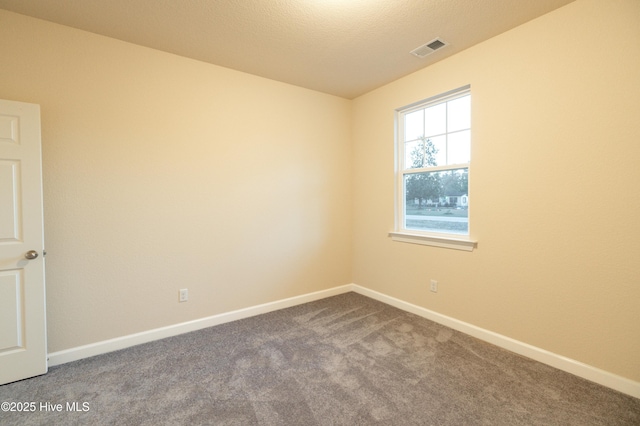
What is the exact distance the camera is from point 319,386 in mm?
1946

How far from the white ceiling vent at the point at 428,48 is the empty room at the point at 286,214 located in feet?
0.07

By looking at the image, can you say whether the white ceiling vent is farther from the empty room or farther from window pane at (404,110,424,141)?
window pane at (404,110,424,141)

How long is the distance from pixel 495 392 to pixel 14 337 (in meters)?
3.37

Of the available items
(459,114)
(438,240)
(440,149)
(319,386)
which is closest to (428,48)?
(459,114)

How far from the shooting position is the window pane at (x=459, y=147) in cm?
274

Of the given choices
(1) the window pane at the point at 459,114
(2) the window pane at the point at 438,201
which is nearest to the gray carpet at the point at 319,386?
(2) the window pane at the point at 438,201

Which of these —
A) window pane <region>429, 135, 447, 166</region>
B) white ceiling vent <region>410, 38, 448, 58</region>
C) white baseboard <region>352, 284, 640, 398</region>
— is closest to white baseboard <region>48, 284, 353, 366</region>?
white baseboard <region>352, 284, 640, 398</region>

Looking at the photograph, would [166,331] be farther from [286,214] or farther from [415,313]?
[415,313]

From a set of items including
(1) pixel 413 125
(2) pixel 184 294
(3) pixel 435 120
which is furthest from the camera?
(1) pixel 413 125

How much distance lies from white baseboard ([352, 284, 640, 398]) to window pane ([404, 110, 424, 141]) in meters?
1.95

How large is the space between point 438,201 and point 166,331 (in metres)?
3.05

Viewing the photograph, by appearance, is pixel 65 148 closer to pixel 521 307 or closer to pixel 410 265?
pixel 410 265

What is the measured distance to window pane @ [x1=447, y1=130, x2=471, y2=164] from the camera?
2744mm

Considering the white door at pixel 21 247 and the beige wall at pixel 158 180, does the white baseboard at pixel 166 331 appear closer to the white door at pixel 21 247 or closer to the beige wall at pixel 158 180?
the beige wall at pixel 158 180
